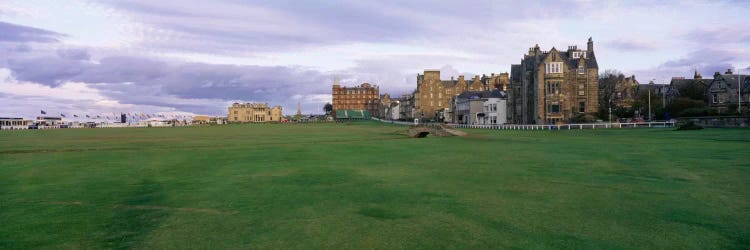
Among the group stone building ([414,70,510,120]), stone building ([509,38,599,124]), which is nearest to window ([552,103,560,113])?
stone building ([509,38,599,124])

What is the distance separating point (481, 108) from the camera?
116500mm

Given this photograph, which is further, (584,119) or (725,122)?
(584,119)

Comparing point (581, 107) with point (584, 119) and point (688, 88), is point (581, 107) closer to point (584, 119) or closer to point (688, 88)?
point (584, 119)

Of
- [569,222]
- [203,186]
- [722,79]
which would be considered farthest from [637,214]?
[722,79]

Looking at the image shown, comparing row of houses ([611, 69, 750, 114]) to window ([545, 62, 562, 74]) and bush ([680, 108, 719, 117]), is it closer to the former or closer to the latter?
bush ([680, 108, 719, 117])

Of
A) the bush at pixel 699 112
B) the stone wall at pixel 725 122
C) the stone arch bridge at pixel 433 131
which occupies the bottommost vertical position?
the stone arch bridge at pixel 433 131

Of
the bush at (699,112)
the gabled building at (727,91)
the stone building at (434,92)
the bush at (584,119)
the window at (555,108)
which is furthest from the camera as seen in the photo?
the stone building at (434,92)

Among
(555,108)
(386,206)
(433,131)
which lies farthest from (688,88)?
(386,206)

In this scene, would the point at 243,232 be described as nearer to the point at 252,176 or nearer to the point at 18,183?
the point at 252,176

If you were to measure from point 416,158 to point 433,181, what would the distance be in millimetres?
8784

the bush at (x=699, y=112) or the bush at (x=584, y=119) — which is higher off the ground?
the bush at (x=699, y=112)

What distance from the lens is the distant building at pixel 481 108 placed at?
106 metres

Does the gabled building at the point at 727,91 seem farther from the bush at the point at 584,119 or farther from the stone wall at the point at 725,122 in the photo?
the stone wall at the point at 725,122

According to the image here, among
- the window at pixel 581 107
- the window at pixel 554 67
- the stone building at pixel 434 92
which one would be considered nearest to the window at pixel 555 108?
the window at pixel 581 107
